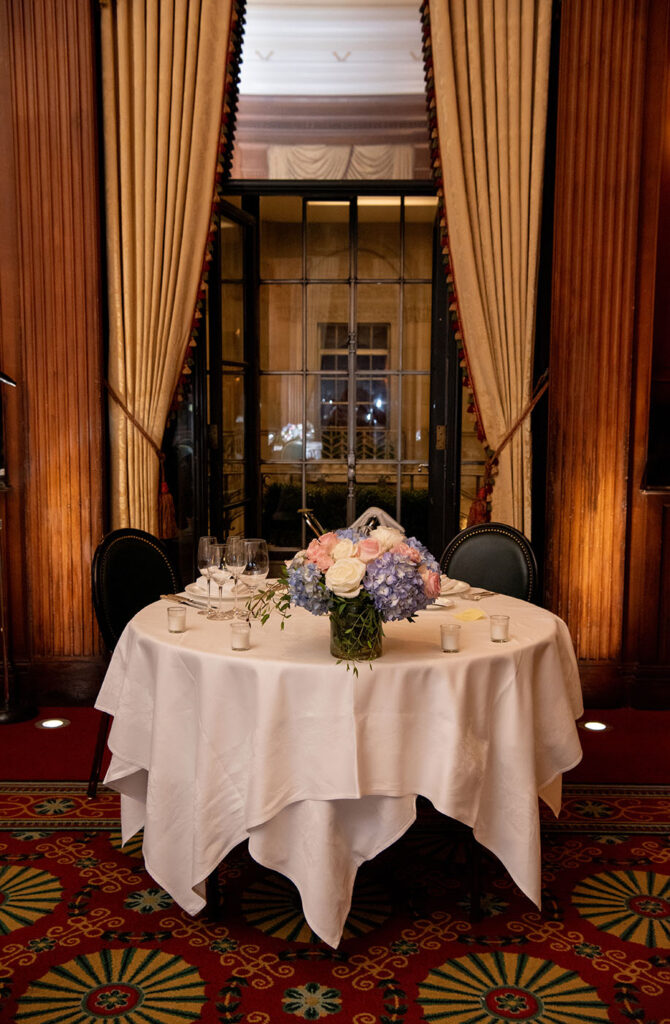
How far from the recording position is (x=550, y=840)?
2.83 m

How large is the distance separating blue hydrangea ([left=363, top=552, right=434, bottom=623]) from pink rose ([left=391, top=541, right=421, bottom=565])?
0.8 inches

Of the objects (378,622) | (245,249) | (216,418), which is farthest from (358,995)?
(245,249)

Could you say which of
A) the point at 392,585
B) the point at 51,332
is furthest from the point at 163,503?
the point at 392,585

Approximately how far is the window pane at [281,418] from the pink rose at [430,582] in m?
3.31

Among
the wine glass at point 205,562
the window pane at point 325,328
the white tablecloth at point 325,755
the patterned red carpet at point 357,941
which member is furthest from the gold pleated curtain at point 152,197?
the white tablecloth at point 325,755

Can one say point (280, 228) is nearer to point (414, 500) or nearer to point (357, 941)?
point (414, 500)

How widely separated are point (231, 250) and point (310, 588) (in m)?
3.03

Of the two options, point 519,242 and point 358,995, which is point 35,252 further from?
point 358,995

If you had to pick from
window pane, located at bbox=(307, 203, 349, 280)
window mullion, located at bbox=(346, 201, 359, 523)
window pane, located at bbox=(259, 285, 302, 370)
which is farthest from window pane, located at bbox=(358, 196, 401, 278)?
window mullion, located at bbox=(346, 201, 359, 523)

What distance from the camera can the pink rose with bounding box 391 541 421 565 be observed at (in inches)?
81.1

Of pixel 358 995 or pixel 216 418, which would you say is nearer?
pixel 358 995

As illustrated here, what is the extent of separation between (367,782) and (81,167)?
3.04 metres

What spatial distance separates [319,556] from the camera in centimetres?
207

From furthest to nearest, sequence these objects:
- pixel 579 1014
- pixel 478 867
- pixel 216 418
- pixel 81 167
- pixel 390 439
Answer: pixel 390 439
pixel 216 418
pixel 81 167
pixel 478 867
pixel 579 1014
